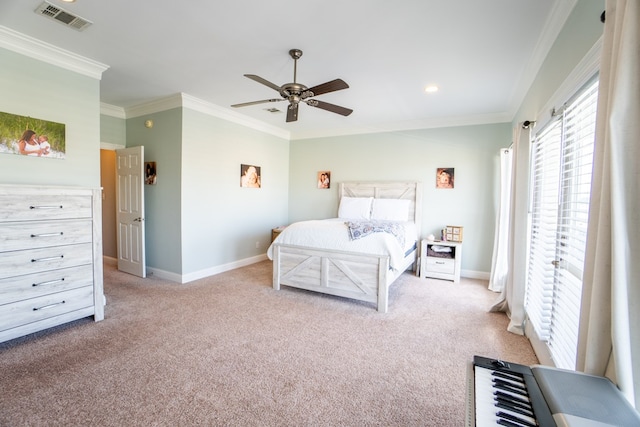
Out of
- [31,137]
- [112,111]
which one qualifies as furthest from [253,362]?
[112,111]

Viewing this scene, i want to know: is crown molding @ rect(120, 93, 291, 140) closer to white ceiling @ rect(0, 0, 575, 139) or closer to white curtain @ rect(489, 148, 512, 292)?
white ceiling @ rect(0, 0, 575, 139)

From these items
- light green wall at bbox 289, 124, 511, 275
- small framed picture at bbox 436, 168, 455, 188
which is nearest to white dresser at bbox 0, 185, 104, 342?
light green wall at bbox 289, 124, 511, 275

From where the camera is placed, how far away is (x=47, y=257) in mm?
2596

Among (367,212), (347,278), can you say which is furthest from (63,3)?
(367,212)

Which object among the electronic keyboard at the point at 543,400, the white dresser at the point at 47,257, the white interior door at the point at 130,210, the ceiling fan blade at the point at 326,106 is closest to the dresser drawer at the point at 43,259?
the white dresser at the point at 47,257

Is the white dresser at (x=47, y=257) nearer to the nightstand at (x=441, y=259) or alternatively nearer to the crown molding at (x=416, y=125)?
the crown molding at (x=416, y=125)

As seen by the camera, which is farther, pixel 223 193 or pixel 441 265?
pixel 223 193

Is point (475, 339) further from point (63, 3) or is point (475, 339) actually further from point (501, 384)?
point (63, 3)

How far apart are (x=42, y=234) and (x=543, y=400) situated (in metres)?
3.60

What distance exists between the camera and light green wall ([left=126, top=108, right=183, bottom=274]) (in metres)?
4.19

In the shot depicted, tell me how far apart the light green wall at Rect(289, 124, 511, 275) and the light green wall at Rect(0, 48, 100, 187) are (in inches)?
152

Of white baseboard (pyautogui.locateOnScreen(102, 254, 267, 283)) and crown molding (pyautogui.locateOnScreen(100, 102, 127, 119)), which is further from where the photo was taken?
Answer: crown molding (pyautogui.locateOnScreen(100, 102, 127, 119))

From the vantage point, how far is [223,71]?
3.26 m

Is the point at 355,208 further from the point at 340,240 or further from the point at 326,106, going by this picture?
the point at 326,106
